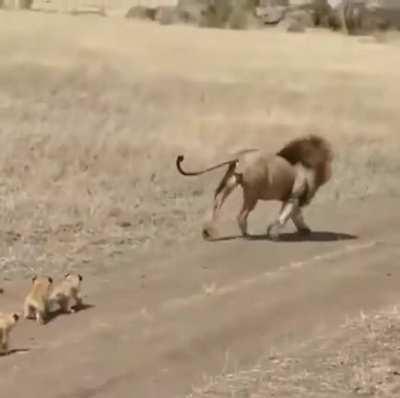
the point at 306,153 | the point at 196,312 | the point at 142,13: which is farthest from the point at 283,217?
the point at 142,13

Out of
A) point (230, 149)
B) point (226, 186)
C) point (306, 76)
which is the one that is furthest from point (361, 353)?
point (306, 76)

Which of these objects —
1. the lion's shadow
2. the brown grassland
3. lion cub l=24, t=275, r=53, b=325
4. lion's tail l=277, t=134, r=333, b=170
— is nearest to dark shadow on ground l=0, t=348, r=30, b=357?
lion cub l=24, t=275, r=53, b=325

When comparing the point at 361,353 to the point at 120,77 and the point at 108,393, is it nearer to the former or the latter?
the point at 108,393

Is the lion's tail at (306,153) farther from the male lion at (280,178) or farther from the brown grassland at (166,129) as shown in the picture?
the brown grassland at (166,129)

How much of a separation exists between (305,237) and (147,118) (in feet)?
35.4

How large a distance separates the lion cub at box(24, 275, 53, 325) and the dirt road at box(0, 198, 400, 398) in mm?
159

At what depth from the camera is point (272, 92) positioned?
29.2 metres

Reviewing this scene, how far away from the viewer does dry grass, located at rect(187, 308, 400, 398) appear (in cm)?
778

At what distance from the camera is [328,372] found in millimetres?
8125

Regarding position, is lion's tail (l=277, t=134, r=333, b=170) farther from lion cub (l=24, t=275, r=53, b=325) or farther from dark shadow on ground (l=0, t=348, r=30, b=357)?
dark shadow on ground (l=0, t=348, r=30, b=357)

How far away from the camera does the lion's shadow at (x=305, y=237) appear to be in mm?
15224

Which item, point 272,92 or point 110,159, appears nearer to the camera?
point 110,159

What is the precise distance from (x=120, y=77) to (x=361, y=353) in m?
21.8

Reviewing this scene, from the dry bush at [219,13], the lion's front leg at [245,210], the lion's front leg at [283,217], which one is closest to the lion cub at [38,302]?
the lion's front leg at [245,210]
